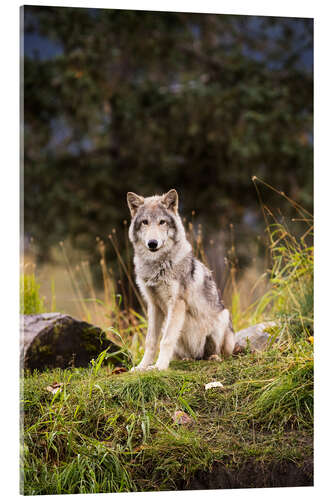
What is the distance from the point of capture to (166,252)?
4129mm

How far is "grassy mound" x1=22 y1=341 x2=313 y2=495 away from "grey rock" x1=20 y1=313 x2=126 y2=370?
0.21 m

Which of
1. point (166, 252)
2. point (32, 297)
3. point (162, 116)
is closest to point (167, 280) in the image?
point (166, 252)

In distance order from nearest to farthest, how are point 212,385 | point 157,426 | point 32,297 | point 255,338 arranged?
point 157,426, point 212,385, point 255,338, point 32,297

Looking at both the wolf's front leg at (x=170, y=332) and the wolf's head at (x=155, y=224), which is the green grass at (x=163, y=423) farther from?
the wolf's head at (x=155, y=224)

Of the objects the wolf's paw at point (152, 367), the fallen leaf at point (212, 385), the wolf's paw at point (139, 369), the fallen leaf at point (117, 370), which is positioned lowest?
the fallen leaf at point (212, 385)

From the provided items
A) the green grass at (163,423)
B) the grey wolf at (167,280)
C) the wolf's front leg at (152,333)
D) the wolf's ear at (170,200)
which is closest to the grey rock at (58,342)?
the green grass at (163,423)

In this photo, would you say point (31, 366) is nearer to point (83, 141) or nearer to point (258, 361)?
point (258, 361)

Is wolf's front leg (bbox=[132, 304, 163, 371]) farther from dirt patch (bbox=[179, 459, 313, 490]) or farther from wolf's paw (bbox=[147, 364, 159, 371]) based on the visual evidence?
dirt patch (bbox=[179, 459, 313, 490])

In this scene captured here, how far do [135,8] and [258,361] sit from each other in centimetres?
267

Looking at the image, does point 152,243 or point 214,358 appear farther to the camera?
point 214,358

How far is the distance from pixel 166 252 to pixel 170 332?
0.56 m

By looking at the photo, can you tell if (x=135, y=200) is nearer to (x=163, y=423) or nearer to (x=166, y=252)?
(x=166, y=252)

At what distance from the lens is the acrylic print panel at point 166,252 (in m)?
3.66

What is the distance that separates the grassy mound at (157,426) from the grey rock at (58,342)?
8.5 inches
